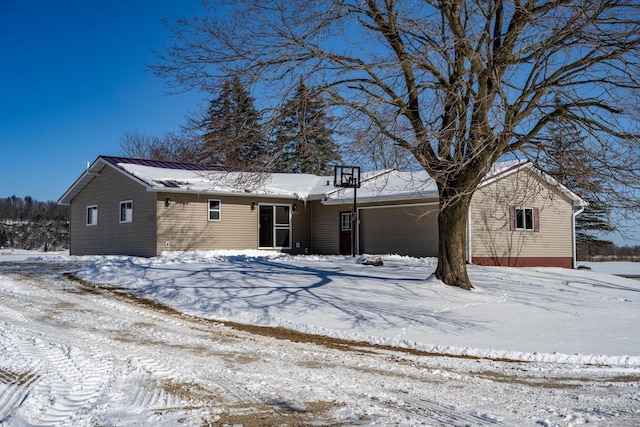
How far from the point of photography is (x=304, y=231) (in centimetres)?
2555

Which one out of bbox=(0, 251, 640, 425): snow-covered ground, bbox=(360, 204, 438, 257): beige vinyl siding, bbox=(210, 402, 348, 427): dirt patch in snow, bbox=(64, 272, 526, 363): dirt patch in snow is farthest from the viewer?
bbox=(360, 204, 438, 257): beige vinyl siding

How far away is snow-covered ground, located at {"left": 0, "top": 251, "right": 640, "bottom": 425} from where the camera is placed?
5.30m

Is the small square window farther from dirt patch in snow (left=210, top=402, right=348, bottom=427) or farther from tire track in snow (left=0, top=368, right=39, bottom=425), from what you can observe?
tire track in snow (left=0, top=368, right=39, bottom=425)

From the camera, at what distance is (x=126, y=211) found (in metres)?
22.9

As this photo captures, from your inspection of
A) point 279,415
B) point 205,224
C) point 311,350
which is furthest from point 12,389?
point 205,224

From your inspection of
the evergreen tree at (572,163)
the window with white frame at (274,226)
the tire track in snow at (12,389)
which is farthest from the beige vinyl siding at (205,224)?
the tire track in snow at (12,389)

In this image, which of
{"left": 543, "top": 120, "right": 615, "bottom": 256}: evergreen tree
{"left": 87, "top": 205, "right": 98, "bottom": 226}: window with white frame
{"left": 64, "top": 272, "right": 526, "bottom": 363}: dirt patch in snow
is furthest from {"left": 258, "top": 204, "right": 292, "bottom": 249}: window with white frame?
{"left": 543, "top": 120, "right": 615, "bottom": 256}: evergreen tree

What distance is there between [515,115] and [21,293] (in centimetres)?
1090

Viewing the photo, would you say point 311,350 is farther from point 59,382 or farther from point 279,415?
point 59,382

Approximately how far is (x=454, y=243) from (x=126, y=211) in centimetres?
1409

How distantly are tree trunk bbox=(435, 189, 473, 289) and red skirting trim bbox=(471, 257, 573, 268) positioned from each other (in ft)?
26.3

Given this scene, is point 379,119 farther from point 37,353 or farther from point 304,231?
point 304,231

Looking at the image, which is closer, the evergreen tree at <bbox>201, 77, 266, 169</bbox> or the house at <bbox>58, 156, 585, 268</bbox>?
the evergreen tree at <bbox>201, 77, 266, 169</bbox>

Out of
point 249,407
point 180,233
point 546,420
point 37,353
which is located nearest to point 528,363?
point 546,420
